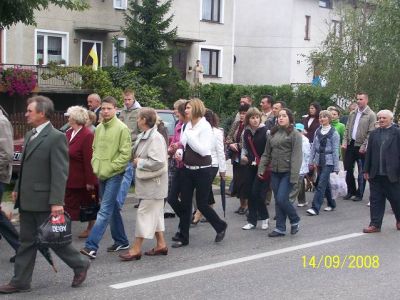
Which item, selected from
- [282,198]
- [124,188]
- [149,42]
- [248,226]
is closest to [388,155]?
[282,198]

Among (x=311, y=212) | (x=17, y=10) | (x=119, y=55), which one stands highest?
(x=17, y=10)

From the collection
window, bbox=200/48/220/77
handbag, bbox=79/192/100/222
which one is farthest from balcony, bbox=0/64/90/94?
handbag, bbox=79/192/100/222

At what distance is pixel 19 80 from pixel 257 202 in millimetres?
14207

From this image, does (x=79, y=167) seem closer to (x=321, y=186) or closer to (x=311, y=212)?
(x=311, y=212)

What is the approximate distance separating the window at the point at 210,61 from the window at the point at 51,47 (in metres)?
8.87

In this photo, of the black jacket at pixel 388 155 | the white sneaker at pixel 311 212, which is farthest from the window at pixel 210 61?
the black jacket at pixel 388 155

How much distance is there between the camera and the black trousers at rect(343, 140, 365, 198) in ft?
44.8

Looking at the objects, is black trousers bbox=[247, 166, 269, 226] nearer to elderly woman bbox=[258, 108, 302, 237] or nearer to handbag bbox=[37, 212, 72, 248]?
elderly woman bbox=[258, 108, 302, 237]

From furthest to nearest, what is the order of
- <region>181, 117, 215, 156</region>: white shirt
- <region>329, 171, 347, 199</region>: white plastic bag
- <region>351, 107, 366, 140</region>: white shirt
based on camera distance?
<region>351, 107, 366, 140</region>: white shirt, <region>329, 171, 347, 199</region>: white plastic bag, <region>181, 117, 215, 156</region>: white shirt

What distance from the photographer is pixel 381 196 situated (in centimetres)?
1038

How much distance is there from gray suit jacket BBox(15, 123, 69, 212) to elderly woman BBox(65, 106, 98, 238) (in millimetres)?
2359
